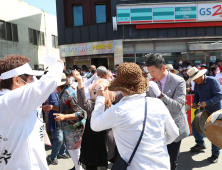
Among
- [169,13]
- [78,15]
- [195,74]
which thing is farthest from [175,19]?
[195,74]

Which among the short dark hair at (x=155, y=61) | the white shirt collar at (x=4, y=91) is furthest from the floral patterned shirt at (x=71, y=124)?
the white shirt collar at (x=4, y=91)

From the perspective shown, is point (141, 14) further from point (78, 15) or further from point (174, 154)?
point (174, 154)

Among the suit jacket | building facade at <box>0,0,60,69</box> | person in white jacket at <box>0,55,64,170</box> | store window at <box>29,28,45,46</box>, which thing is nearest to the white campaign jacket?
person in white jacket at <box>0,55,64,170</box>

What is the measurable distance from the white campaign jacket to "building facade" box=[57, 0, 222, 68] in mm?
11020

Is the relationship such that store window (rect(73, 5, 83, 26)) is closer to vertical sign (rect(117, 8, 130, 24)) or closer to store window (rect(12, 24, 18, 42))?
vertical sign (rect(117, 8, 130, 24))

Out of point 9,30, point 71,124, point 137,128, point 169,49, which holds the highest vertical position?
point 9,30

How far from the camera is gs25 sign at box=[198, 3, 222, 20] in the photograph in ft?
39.5

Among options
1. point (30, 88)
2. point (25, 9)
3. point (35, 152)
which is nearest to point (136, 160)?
point (35, 152)

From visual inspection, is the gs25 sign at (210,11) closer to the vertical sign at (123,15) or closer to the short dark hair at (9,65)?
the vertical sign at (123,15)

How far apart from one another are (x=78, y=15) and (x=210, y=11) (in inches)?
350

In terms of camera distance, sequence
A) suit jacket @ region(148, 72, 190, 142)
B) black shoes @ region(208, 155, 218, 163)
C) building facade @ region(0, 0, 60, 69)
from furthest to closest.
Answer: building facade @ region(0, 0, 60, 69), black shoes @ region(208, 155, 218, 163), suit jacket @ region(148, 72, 190, 142)

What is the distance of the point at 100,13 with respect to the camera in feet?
44.2

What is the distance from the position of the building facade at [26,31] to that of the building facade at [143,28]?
148 inches

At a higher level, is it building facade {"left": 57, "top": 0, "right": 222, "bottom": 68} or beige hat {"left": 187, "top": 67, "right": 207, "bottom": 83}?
building facade {"left": 57, "top": 0, "right": 222, "bottom": 68}
